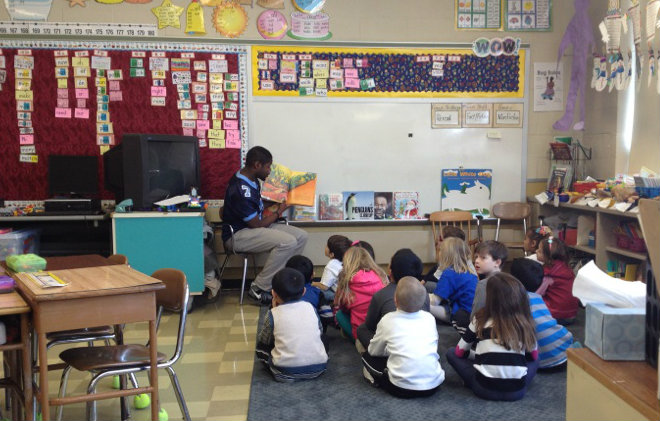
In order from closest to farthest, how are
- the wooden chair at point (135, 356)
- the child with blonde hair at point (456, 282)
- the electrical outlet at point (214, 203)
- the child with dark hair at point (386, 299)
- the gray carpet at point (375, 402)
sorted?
the wooden chair at point (135, 356) < the gray carpet at point (375, 402) < the child with dark hair at point (386, 299) < the child with blonde hair at point (456, 282) < the electrical outlet at point (214, 203)

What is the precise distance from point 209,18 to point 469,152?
2595 mm

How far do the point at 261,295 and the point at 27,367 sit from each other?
276 centimetres

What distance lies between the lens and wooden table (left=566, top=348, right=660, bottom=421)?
1092 millimetres

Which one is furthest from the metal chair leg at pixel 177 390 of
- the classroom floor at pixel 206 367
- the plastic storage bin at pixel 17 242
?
the plastic storage bin at pixel 17 242

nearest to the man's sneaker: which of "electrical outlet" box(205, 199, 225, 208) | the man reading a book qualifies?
the man reading a book

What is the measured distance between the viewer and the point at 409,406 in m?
2.71

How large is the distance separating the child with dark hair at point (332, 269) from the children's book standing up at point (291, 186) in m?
0.85

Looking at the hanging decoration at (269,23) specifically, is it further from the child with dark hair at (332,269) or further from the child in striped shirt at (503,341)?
the child in striped shirt at (503,341)

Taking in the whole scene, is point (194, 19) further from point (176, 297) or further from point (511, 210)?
point (176, 297)

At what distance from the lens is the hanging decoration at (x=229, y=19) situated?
511 cm

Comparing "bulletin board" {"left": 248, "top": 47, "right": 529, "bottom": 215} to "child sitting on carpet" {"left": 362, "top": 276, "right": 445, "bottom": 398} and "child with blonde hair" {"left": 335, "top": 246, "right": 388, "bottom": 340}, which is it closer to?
"child with blonde hair" {"left": 335, "top": 246, "right": 388, "bottom": 340}

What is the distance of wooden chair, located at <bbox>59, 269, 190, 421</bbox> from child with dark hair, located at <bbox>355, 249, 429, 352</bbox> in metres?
1.11

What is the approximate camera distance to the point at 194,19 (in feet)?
16.7

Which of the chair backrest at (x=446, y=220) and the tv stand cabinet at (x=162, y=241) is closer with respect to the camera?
the tv stand cabinet at (x=162, y=241)
